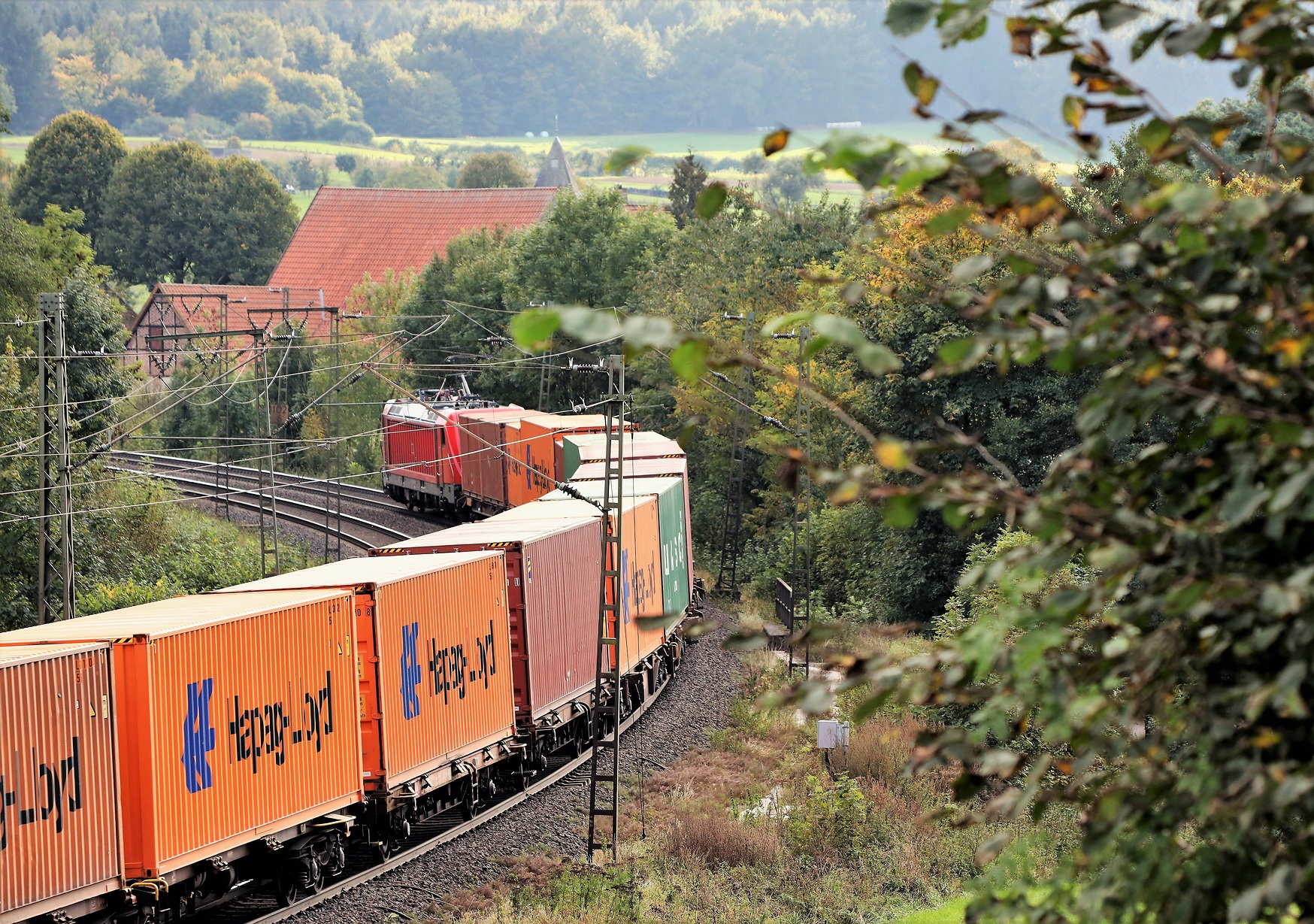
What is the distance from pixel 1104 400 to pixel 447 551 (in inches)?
672

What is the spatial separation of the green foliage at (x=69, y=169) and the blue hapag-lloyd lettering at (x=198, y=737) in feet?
357

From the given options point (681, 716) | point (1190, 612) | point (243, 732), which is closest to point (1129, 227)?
point (1190, 612)

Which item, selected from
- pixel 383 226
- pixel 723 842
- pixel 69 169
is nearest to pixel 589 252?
pixel 383 226

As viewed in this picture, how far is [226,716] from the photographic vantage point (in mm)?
13406

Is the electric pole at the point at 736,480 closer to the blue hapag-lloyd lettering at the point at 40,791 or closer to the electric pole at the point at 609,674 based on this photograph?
the electric pole at the point at 609,674

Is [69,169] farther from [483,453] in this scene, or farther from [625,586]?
[625,586]

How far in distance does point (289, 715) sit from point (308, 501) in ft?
132

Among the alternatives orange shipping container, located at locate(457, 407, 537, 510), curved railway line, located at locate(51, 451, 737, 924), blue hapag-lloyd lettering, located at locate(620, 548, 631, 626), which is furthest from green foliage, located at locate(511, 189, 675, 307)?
blue hapag-lloyd lettering, located at locate(620, 548, 631, 626)

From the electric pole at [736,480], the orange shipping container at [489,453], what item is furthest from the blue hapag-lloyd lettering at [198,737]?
the orange shipping container at [489,453]

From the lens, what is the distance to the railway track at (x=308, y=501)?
43656 mm

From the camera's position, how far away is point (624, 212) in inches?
2562

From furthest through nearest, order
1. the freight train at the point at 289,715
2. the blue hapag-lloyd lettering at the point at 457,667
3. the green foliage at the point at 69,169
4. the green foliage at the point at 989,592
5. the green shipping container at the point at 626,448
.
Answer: the green foliage at the point at 69,169, the green shipping container at the point at 626,448, the green foliage at the point at 989,592, the blue hapag-lloyd lettering at the point at 457,667, the freight train at the point at 289,715

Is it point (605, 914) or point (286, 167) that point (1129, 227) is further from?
point (286, 167)

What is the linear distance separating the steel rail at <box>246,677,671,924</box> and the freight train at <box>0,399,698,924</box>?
0.66 feet
